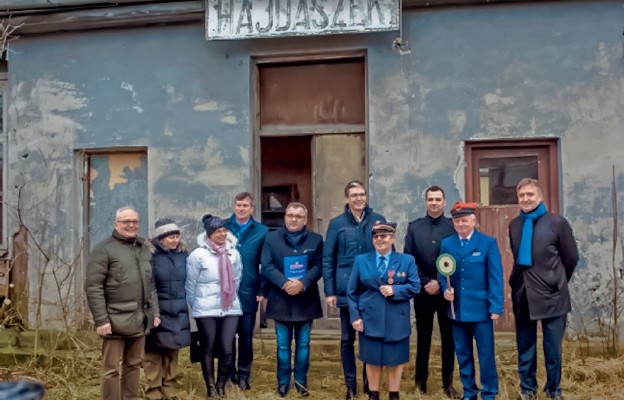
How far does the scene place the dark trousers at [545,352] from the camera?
18.3 feet

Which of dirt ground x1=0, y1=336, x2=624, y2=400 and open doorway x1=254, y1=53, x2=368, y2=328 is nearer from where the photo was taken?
Answer: dirt ground x1=0, y1=336, x2=624, y2=400

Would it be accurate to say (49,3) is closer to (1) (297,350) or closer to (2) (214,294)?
(2) (214,294)

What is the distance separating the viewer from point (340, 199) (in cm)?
853

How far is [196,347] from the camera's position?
614cm

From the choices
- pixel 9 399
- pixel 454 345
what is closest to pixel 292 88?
pixel 454 345

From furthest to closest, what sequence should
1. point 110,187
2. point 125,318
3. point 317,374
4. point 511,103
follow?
point 110,187, point 511,103, point 317,374, point 125,318

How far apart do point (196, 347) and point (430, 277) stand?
216 cm

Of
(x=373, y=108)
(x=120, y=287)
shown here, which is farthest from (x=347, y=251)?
(x=373, y=108)

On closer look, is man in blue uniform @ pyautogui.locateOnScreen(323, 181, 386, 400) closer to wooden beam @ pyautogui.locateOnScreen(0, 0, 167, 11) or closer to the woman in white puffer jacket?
the woman in white puffer jacket

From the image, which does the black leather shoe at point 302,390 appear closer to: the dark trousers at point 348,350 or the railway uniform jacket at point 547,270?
the dark trousers at point 348,350

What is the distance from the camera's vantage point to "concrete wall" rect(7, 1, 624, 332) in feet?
25.5

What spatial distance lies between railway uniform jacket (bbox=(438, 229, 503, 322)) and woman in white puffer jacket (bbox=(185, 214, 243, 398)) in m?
1.92

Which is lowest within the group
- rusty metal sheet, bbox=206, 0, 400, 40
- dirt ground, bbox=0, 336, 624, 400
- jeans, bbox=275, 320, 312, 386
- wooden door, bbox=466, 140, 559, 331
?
dirt ground, bbox=0, 336, 624, 400

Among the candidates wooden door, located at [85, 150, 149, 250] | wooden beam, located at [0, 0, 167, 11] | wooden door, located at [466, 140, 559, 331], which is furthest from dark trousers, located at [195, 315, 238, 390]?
wooden beam, located at [0, 0, 167, 11]
